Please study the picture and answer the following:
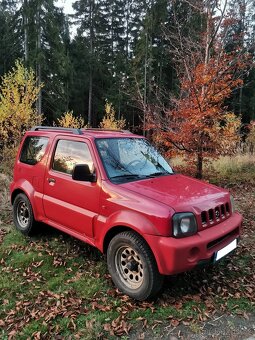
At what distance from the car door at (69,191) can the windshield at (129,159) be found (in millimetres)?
232

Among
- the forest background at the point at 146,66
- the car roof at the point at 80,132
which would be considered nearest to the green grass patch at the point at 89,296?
the car roof at the point at 80,132

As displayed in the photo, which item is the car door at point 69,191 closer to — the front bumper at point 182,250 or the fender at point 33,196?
the fender at point 33,196

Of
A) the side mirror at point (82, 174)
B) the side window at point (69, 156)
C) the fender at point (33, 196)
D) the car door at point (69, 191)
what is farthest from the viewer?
the fender at point (33, 196)

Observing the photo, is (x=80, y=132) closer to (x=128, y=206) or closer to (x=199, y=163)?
(x=128, y=206)

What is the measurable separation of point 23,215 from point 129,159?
8.26 ft

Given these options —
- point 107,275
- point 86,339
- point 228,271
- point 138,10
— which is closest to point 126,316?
point 86,339

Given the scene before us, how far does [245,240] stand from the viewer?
5.57m

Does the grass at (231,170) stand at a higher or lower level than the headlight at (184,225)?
lower

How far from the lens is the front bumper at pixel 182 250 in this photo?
3332mm

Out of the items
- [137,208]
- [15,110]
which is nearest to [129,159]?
[137,208]

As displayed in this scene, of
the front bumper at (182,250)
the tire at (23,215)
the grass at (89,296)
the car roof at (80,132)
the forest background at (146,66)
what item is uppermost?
the forest background at (146,66)

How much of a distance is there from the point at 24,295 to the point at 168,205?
2228mm

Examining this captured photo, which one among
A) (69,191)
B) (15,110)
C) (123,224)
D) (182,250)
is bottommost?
(182,250)

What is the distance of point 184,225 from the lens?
349 cm
